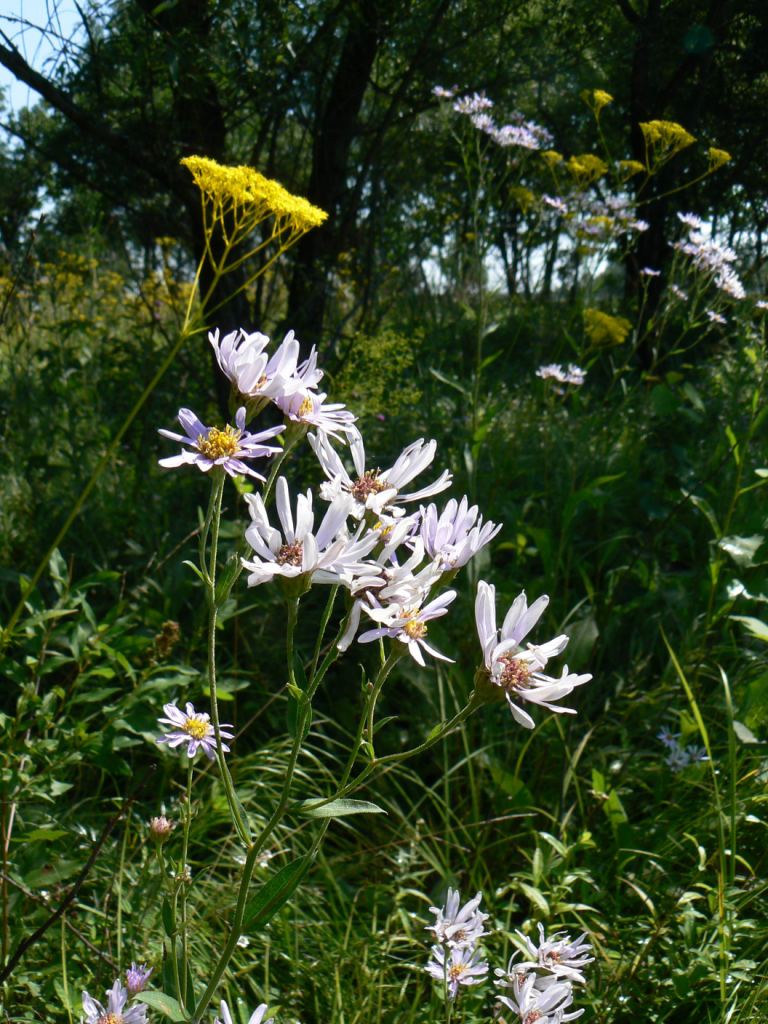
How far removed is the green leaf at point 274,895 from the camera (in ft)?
3.29

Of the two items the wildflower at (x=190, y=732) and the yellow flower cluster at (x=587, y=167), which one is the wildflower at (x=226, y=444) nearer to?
the wildflower at (x=190, y=732)

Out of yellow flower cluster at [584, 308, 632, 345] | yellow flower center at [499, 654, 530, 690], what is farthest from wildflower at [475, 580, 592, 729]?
yellow flower cluster at [584, 308, 632, 345]

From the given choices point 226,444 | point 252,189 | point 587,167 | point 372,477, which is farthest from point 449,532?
point 587,167

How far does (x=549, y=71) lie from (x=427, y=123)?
79 centimetres

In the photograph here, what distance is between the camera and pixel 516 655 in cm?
103

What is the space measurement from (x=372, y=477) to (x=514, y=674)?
0.29 meters

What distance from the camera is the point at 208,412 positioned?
3713 millimetres

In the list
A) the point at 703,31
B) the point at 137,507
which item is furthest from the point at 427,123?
the point at 137,507

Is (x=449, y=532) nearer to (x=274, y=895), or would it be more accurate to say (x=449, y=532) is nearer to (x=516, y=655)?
(x=516, y=655)

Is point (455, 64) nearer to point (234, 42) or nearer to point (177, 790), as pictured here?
point (234, 42)

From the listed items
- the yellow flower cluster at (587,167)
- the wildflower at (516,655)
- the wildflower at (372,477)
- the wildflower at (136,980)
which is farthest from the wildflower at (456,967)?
the yellow flower cluster at (587,167)

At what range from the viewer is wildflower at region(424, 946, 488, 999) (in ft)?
4.59

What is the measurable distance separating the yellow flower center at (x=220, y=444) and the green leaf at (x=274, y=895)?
0.42 metres

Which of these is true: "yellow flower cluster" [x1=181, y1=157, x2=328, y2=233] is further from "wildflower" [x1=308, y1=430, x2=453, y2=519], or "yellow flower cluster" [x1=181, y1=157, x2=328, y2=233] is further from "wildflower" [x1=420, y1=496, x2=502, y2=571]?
"wildflower" [x1=420, y1=496, x2=502, y2=571]
